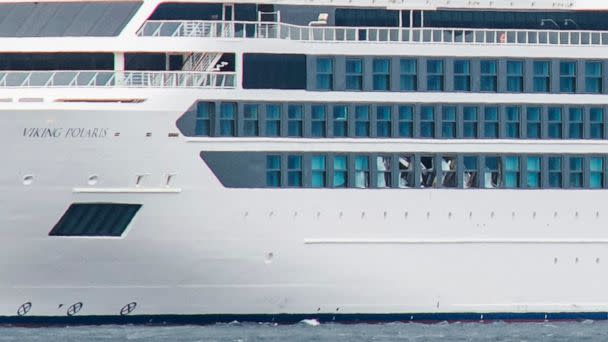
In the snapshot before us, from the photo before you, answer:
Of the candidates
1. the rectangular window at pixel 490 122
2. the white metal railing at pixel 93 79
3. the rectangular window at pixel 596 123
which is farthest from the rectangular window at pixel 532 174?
the white metal railing at pixel 93 79

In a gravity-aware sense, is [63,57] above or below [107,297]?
above

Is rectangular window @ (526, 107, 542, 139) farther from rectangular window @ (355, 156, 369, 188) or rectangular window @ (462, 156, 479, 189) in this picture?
rectangular window @ (355, 156, 369, 188)

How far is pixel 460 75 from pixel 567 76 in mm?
2554

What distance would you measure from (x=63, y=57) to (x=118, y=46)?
1.37 metres

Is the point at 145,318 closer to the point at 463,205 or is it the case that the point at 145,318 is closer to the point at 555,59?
the point at 463,205

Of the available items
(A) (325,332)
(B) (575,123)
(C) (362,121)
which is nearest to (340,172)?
(C) (362,121)

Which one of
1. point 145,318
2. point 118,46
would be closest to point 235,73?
point 118,46

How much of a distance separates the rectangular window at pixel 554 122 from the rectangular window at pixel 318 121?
5.25m

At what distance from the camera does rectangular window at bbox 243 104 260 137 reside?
49188mm

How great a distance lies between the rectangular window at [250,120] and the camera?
49.2 meters

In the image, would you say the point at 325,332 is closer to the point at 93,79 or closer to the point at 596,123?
the point at 93,79

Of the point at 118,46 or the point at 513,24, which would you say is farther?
the point at 513,24

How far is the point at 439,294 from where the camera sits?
50531 mm

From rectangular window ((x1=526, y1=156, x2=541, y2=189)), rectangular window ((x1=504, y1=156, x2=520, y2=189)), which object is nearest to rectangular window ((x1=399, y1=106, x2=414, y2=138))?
rectangular window ((x1=504, y1=156, x2=520, y2=189))
